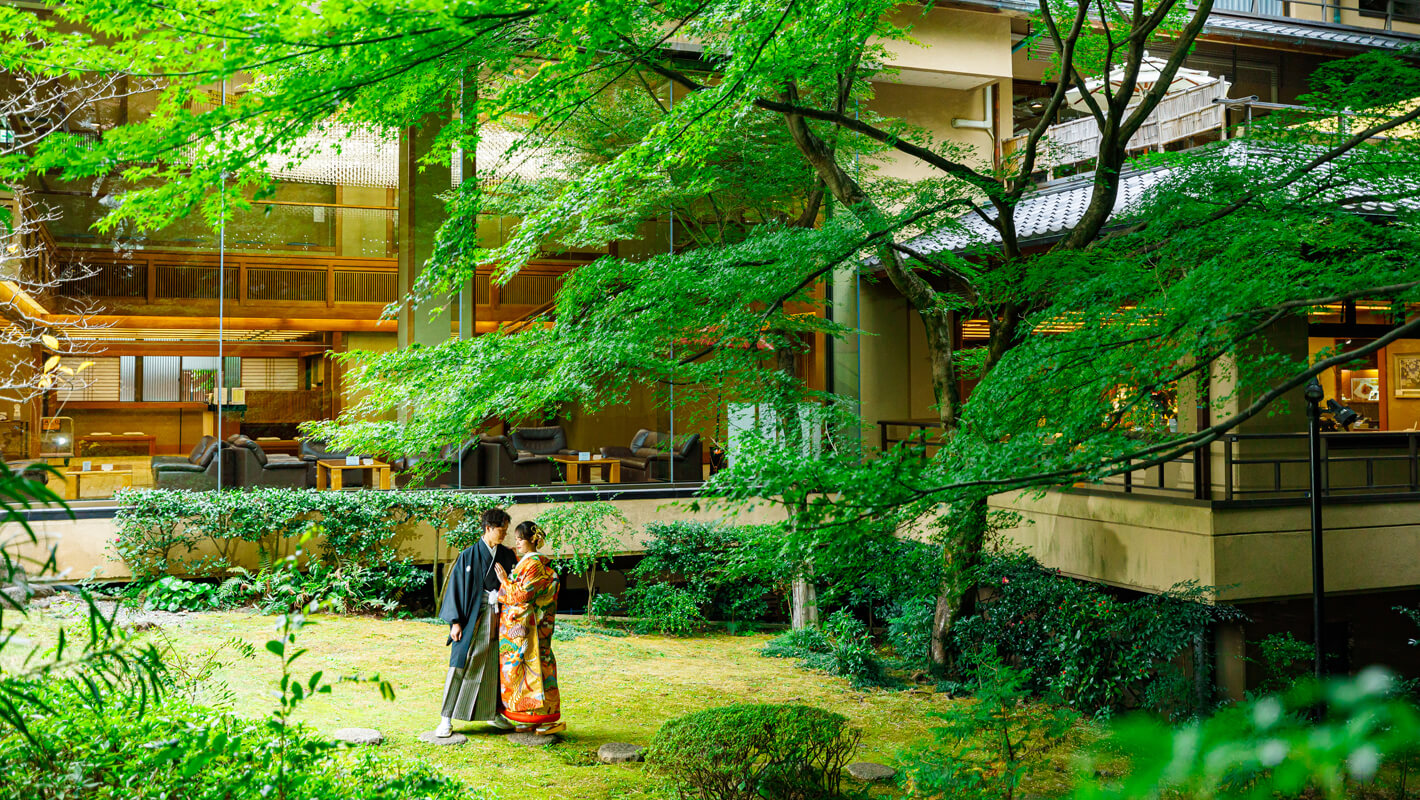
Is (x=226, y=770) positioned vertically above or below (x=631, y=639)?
above

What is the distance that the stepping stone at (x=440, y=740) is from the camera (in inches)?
256

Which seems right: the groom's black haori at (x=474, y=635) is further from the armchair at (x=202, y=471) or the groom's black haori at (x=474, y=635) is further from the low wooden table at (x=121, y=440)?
the low wooden table at (x=121, y=440)

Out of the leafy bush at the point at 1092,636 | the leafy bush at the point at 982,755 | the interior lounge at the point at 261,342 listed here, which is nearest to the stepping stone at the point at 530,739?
the leafy bush at the point at 982,755

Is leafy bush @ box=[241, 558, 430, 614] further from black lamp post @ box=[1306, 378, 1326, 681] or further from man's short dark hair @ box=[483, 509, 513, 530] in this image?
black lamp post @ box=[1306, 378, 1326, 681]

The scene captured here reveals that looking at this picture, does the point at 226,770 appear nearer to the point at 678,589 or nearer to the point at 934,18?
the point at 678,589

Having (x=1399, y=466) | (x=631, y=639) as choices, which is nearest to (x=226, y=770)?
(x=631, y=639)

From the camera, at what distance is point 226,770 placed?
3240 millimetres

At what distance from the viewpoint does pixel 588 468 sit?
43.6 feet

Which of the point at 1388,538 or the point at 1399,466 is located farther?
the point at 1399,466

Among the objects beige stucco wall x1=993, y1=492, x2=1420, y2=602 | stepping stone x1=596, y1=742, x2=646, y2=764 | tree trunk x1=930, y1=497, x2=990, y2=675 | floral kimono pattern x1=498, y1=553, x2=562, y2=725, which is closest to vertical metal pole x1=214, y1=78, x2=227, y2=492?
floral kimono pattern x1=498, y1=553, x2=562, y2=725

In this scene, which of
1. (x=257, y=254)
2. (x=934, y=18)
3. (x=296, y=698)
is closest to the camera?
(x=296, y=698)

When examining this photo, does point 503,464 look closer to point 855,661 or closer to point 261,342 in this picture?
point 261,342

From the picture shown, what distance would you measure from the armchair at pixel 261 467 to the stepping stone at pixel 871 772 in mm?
7824

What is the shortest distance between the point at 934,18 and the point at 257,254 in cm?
1039
